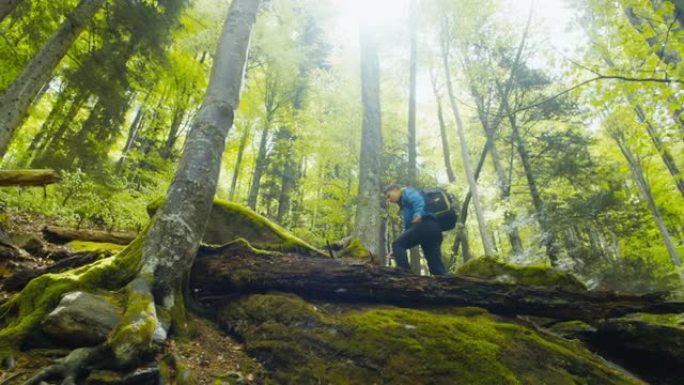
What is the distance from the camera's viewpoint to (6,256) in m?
5.23

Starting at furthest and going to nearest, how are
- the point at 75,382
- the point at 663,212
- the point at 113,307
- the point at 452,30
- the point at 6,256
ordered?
1. the point at 663,212
2. the point at 452,30
3. the point at 6,256
4. the point at 113,307
5. the point at 75,382

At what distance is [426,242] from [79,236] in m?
7.38

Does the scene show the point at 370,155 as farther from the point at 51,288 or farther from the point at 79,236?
the point at 79,236

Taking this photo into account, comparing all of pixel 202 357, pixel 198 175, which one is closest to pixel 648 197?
pixel 198 175

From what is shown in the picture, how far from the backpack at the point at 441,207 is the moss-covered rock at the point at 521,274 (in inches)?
32.1

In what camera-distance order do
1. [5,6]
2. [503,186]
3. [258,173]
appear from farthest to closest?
[258,173], [503,186], [5,6]

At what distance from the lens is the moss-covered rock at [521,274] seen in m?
5.16

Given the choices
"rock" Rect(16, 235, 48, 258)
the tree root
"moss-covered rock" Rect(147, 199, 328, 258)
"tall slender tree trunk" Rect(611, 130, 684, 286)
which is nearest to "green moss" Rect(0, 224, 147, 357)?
the tree root

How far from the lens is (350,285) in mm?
4473

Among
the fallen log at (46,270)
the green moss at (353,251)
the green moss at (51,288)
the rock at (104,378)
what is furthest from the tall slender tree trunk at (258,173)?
the rock at (104,378)

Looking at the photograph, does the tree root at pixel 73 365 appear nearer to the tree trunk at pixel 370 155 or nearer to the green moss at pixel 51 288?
the green moss at pixel 51 288

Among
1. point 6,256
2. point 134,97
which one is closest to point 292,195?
point 134,97

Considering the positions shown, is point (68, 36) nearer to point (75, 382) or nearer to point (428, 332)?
point (75, 382)

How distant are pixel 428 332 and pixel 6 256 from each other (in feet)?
21.0
